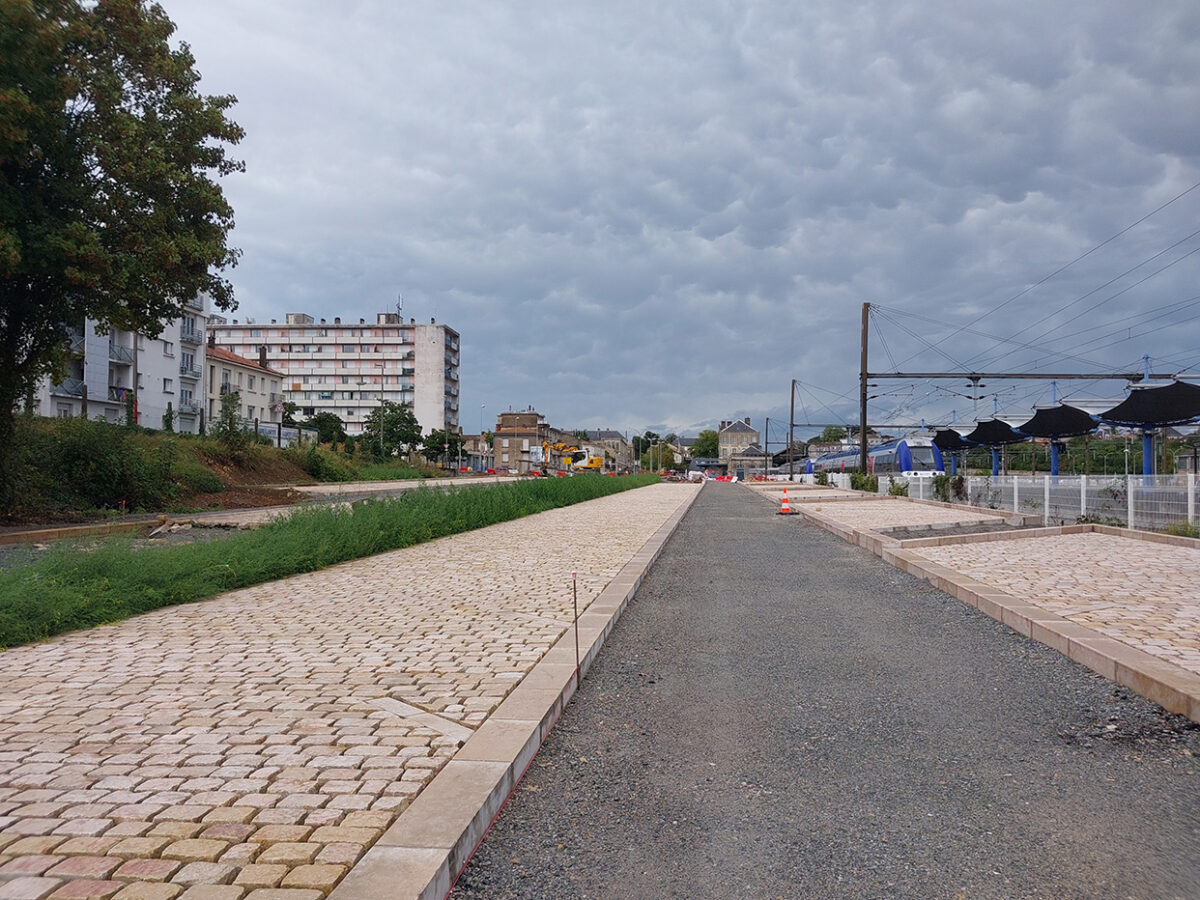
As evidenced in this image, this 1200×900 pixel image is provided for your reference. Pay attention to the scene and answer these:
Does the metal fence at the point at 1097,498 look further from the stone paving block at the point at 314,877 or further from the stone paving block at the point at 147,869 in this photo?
the stone paving block at the point at 147,869

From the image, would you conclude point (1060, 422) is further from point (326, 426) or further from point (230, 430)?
point (326, 426)

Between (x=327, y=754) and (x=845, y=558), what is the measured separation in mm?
10100

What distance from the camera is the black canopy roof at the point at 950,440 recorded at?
33781 mm

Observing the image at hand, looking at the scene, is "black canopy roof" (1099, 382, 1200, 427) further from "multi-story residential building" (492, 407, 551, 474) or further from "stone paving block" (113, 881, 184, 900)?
"multi-story residential building" (492, 407, 551, 474)

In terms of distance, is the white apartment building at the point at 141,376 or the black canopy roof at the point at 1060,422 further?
the white apartment building at the point at 141,376

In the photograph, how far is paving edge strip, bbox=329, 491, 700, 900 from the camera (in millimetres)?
2574

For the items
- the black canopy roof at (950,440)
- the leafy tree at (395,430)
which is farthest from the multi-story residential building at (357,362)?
the black canopy roof at (950,440)

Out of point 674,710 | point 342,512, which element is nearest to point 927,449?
point 342,512

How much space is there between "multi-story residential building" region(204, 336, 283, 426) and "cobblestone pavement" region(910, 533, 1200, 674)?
214ft

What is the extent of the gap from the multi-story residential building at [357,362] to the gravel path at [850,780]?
4428 inches

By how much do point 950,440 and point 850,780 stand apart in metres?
34.9

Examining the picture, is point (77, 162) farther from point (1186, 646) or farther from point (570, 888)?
point (1186, 646)

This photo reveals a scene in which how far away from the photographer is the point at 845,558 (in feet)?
40.8

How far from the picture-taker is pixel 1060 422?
24.7 metres
